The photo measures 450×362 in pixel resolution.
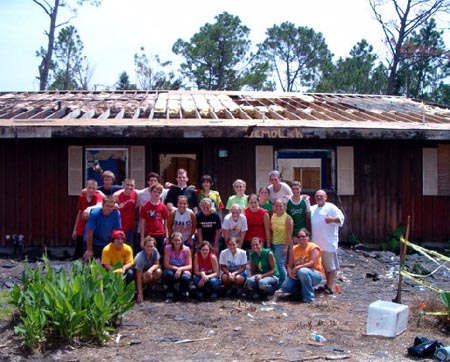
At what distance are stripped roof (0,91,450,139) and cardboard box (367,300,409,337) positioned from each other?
18.8 ft

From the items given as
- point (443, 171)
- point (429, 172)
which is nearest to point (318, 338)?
point (429, 172)

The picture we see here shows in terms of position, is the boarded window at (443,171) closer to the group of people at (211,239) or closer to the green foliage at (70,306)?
the group of people at (211,239)

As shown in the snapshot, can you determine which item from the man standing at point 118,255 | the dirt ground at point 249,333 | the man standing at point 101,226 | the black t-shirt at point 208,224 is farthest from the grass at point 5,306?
the black t-shirt at point 208,224

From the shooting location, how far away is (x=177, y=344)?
23.1ft

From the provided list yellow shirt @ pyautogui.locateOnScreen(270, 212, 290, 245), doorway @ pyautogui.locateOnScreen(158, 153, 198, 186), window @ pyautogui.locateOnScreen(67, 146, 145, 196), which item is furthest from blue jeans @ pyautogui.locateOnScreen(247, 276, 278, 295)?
doorway @ pyautogui.locateOnScreen(158, 153, 198, 186)

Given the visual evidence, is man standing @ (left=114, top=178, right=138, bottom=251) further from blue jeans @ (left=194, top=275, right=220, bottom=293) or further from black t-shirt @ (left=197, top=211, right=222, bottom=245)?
blue jeans @ (left=194, top=275, right=220, bottom=293)

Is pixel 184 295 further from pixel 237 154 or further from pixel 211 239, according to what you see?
pixel 237 154

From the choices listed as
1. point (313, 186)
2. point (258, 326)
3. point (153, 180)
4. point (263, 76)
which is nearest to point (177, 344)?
point (258, 326)

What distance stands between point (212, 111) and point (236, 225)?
4752 millimetres

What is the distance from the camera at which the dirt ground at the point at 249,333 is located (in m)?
6.60

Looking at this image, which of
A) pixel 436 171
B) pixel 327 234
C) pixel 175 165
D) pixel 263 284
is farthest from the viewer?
pixel 175 165

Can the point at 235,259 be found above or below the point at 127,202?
below

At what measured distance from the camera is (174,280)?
29.3ft

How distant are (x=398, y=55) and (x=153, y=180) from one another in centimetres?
2439
